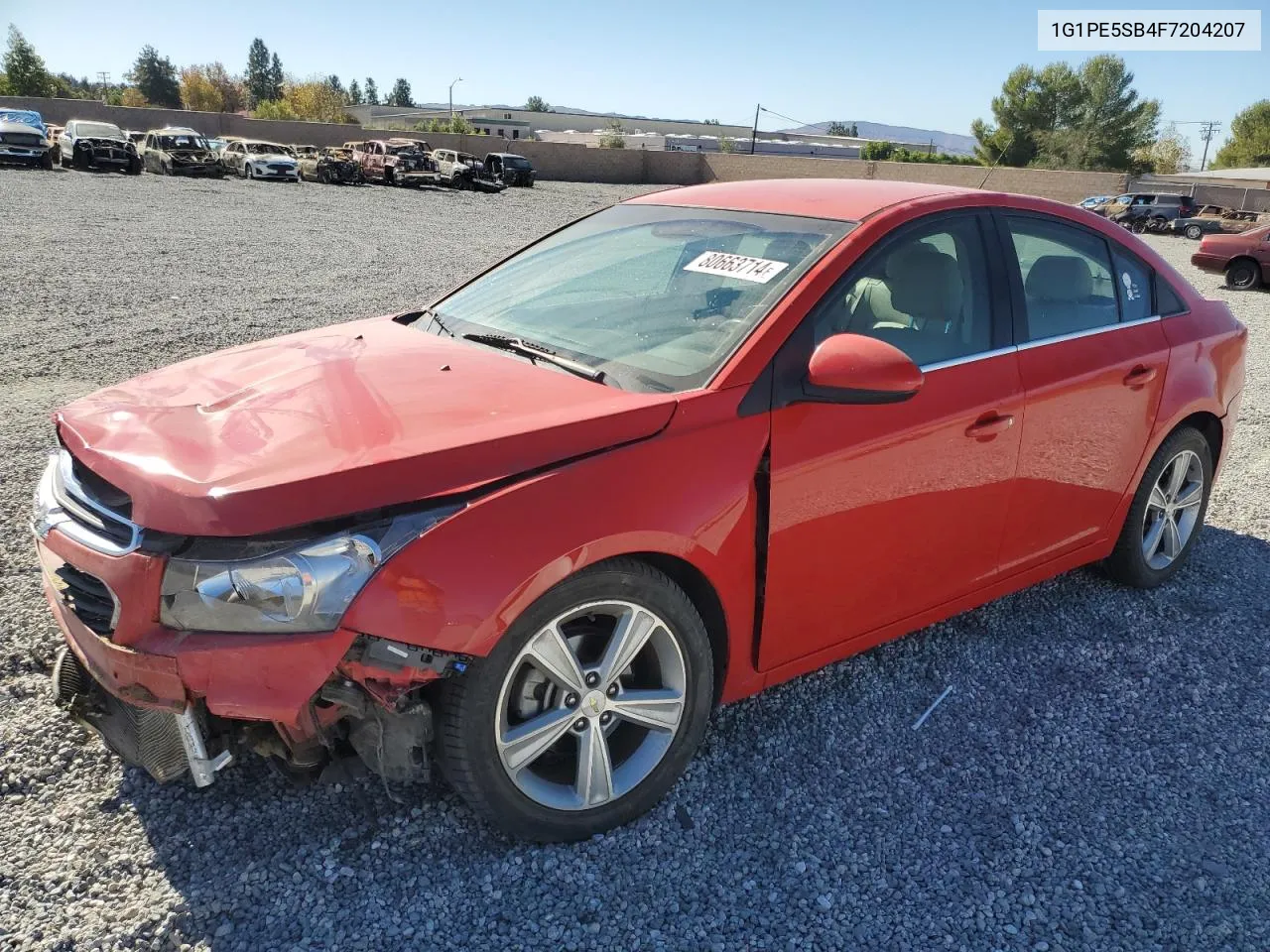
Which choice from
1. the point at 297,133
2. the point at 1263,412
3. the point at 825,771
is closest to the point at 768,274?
the point at 825,771

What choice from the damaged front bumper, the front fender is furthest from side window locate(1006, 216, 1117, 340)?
the damaged front bumper

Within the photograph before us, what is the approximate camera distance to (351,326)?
3.65 metres

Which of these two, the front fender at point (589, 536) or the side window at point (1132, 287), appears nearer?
the front fender at point (589, 536)

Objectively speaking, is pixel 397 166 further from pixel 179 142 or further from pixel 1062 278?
pixel 1062 278

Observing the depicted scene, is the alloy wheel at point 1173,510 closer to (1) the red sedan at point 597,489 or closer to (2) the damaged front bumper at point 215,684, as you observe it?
(1) the red sedan at point 597,489

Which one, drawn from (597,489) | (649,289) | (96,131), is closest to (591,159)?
(96,131)

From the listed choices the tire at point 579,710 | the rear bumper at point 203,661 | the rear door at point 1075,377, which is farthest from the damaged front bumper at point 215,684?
the rear door at point 1075,377

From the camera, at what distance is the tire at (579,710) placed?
2.32 meters

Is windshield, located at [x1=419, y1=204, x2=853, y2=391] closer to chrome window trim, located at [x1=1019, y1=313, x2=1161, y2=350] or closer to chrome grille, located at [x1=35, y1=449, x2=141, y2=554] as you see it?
chrome window trim, located at [x1=1019, y1=313, x2=1161, y2=350]

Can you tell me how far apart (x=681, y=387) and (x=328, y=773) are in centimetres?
141

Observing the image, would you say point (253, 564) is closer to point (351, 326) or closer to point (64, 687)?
point (64, 687)

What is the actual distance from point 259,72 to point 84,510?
156817mm

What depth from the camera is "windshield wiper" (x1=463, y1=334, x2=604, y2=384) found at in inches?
111

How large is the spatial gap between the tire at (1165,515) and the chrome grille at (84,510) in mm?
3779
